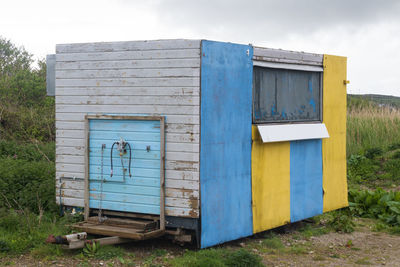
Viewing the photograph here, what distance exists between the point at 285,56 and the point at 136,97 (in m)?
2.60

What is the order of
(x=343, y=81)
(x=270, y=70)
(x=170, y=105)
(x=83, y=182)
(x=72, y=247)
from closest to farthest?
(x=72, y=247), (x=170, y=105), (x=83, y=182), (x=270, y=70), (x=343, y=81)

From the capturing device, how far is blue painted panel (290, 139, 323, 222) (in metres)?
8.27

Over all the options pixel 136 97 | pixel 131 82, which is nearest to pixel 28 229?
pixel 136 97

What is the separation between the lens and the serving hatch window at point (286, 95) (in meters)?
7.68

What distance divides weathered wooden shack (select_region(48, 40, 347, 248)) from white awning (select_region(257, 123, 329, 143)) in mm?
26

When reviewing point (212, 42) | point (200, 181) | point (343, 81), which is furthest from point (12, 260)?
point (343, 81)

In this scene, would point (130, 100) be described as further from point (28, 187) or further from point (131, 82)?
point (28, 187)

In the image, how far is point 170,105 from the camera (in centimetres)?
666

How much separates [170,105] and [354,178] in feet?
28.5

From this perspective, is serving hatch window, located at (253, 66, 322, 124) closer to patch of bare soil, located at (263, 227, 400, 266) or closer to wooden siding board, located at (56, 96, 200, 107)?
wooden siding board, located at (56, 96, 200, 107)

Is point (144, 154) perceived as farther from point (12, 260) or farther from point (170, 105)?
point (12, 260)

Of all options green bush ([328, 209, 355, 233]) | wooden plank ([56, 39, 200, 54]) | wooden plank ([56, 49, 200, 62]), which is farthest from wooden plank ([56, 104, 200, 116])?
green bush ([328, 209, 355, 233])

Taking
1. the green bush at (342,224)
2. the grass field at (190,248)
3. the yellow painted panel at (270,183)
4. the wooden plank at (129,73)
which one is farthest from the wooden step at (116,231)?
the green bush at (342,224)

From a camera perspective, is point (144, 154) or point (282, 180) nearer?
point (144, 154)
